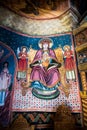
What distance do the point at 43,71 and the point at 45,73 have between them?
0.12 meters

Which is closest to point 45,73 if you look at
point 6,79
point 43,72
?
point 43,72

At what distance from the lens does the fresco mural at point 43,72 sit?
6750 mm

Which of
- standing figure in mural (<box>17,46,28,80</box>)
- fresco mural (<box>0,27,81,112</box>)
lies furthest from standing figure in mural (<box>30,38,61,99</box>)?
standing figure in mural (<box>17,46,28,80</box>)

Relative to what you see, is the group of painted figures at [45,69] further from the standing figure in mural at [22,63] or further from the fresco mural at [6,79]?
the fresco mural at [6,79]

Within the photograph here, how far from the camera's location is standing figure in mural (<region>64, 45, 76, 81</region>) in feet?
23.6

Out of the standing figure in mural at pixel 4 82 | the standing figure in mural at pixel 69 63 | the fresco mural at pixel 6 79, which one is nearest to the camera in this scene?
the fresco mural at pixel 6 79

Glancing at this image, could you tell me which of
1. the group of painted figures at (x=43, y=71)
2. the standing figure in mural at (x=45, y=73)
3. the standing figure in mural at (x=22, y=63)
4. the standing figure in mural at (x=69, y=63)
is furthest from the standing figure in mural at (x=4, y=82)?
the standing figure in mural at (x=69, y=63)

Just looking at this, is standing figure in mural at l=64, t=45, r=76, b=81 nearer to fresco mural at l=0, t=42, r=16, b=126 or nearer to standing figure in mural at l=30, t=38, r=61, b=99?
standing figure in mural at l=30, t=38, r=61, b=99

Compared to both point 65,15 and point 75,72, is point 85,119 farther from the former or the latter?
point 65,15

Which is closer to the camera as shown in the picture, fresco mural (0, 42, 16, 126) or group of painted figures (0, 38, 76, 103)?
fresco mural (0, 42, 16, 126)

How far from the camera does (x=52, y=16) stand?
8047 mm

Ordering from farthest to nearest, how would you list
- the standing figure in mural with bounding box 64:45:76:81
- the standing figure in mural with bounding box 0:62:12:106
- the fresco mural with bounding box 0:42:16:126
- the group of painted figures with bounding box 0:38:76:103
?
the standing figure in mural with bounding box 64:45:76:81, the group of painted figures with bounding box 0:38:76:103, the standing figure in mural with bounding box 0:62:12:106, the fresco mural with bounding box 0:42:16:126

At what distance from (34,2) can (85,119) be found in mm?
5222

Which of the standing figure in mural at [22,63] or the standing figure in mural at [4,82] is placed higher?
the standing figure in mural at [22,63]
